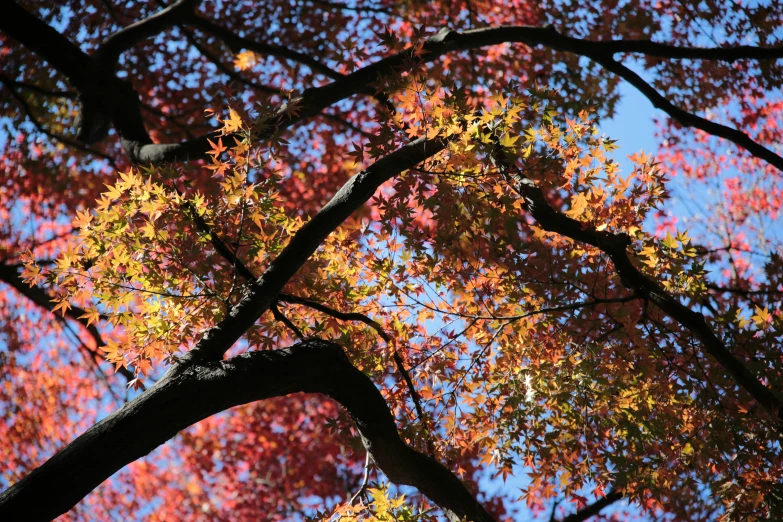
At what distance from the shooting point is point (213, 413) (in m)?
2.74

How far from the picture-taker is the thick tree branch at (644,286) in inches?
134

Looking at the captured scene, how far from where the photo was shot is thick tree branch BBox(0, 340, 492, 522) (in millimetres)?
2232

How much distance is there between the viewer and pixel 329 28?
411 inches

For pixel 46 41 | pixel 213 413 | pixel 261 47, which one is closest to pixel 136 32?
pixel 46 41

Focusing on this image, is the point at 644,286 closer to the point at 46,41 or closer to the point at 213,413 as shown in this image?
the point at 213,413

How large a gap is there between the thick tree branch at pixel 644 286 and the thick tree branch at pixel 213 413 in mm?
1516

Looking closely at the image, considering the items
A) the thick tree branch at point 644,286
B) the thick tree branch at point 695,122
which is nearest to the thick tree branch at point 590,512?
the thick tree branch at point 644,286

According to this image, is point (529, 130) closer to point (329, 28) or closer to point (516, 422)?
point (516, 422)

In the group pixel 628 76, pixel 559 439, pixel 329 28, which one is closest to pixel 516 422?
pixel 559 439

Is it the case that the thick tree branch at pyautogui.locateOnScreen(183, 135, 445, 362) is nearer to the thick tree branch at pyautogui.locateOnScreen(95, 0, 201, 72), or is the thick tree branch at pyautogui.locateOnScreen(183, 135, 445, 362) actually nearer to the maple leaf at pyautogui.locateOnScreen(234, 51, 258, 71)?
the thick tree branch at pyautogui.locateOnScreen(95, 0, 201, 72)

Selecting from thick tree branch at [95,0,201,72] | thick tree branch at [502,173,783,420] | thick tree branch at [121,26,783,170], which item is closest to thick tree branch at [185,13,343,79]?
thick tree branch at [95,0,201,72]

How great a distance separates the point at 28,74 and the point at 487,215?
28.7ft

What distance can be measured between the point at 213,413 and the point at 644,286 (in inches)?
98.7

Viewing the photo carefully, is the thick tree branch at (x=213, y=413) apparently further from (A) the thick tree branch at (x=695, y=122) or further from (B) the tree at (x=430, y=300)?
(A) the thick tree branch at (x=695, y=122)
